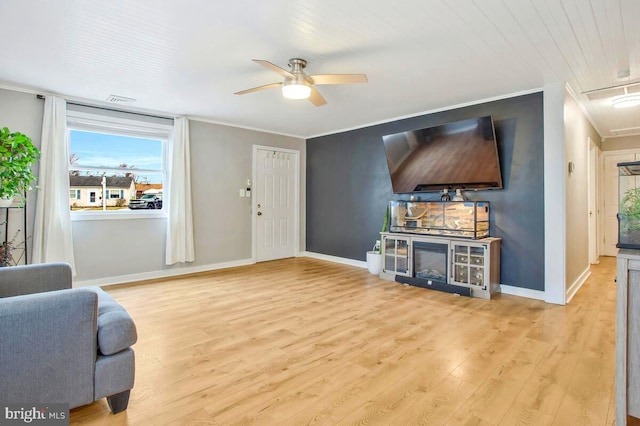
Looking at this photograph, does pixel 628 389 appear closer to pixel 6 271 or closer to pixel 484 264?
pixel 484 264

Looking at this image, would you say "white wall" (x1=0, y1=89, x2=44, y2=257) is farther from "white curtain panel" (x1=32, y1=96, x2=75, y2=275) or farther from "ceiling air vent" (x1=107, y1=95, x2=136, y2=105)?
"ceiling air vent" (x1=107, y1=95, x2=136, y2=105)

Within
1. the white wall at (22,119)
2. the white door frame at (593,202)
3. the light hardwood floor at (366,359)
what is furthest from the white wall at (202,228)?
the white door frame at (593,202)

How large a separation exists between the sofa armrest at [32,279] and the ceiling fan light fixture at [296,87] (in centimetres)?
230

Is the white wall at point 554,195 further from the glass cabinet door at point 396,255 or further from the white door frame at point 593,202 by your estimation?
the white door frame at point 593,202

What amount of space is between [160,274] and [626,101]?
264 inches

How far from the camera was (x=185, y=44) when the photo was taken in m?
2.75

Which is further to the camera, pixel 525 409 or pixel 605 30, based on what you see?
pixel 605 30

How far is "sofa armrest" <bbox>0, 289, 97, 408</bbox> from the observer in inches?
58.2

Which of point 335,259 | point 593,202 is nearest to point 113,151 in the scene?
point 335,259

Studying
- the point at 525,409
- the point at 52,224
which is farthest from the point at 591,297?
the point at 52,224

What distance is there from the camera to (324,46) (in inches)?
109

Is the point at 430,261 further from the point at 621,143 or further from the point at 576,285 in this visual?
the point at 621,143

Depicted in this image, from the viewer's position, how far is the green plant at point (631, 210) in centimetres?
168

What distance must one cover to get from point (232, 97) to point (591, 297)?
16.6ft
